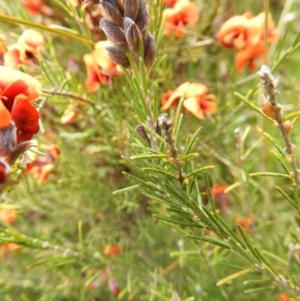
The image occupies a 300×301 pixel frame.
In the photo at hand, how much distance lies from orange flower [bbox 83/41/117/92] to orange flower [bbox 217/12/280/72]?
19 centimetres

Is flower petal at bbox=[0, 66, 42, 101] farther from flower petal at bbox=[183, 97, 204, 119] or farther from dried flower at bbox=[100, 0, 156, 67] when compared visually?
flower petal at bbox=[183, 97, 204, 119]

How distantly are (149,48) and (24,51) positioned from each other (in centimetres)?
26

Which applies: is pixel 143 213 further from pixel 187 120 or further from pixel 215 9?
pixel 215 9

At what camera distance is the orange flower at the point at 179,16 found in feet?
2.11

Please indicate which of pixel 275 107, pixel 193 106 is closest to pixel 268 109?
pixel 275 107

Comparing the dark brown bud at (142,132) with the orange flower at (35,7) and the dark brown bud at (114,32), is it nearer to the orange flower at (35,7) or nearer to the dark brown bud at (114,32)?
the dark brown bud at (114,32)

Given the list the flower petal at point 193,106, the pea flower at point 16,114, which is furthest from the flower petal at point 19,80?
the flower petal at point 193,106

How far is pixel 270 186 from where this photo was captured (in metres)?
0.81

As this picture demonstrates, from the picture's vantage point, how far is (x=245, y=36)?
65cm

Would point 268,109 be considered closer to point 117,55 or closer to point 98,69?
point 117,55

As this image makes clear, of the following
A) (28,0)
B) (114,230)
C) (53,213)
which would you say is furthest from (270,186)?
(28,0)

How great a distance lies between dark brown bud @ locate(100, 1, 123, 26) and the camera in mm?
365

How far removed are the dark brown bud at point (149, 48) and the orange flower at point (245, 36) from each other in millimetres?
298

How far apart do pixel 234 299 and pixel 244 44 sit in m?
0.39
